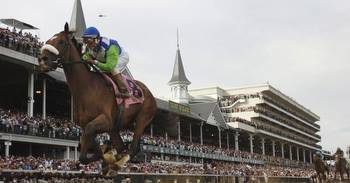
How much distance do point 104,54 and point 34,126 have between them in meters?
21.7

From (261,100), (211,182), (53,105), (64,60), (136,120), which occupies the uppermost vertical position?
(261,100)

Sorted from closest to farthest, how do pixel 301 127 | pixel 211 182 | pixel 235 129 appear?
pixel 211 182 → pixel 235 129 → pixel 301 127

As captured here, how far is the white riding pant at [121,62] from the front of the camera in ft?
22.0

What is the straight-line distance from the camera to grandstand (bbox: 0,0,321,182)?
86.3ft

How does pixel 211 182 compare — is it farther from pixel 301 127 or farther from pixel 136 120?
pixel 301 127

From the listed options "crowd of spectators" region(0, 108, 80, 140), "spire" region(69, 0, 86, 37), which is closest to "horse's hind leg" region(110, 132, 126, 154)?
"crowd of spectators" region(0, 108, 80, 140)

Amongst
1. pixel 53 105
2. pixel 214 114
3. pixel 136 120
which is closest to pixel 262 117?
pixel 214 114

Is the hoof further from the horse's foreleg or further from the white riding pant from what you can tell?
the white riding pant

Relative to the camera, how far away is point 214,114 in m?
64.1

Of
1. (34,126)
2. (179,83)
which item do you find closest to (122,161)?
(34,126)

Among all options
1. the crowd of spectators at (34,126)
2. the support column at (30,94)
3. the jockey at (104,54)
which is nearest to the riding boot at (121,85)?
the jockey at (104,54)

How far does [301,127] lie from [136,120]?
117850 millimetres

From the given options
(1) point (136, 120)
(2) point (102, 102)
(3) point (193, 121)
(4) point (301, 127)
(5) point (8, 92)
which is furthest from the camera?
(4) point (301, 127)

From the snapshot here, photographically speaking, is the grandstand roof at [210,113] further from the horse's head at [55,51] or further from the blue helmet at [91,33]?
the horse's head at [55,51]
